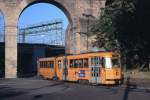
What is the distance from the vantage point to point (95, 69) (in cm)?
3322

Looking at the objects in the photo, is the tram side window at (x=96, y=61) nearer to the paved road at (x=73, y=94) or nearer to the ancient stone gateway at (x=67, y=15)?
the paved road at (x=73, y=94)

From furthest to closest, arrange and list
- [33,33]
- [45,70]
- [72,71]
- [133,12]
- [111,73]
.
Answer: [33,33]
[45,70]
[133,12]
[72,71]
[111,73]

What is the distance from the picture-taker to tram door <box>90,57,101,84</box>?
3300cm

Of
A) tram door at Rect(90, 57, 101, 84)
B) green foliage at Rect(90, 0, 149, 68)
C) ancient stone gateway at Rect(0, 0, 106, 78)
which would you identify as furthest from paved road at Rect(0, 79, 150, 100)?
ancient stone gateway at Rect(0, 0, 106, 78)

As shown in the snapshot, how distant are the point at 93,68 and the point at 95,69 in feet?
0.65

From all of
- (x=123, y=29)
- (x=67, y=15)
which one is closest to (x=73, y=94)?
(x=123, y=29)

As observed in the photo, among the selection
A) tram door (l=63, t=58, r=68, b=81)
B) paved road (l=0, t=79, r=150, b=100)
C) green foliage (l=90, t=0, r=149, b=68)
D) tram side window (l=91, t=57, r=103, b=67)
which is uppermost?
green foliage (l=90, t=0, r=149, b=68)

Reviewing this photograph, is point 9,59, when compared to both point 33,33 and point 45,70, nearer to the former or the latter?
point 45,70

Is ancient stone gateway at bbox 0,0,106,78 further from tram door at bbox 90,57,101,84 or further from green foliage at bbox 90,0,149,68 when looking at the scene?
tram door at bbox 90,57,101,84

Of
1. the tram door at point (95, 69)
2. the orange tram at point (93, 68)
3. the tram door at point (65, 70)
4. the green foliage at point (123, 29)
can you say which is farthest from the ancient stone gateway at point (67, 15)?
the tram door at point (95, 69)

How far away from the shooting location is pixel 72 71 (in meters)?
36.2

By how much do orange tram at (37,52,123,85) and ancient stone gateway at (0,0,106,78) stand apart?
9622 mm

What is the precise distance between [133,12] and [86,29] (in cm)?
853

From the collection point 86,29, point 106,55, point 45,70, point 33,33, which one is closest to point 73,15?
point 86,29
